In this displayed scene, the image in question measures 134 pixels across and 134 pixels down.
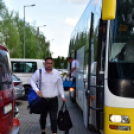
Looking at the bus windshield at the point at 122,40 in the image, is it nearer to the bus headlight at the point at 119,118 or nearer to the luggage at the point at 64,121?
the bus headlight at the point at 119,118

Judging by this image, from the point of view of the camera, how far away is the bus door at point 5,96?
13.7 ft

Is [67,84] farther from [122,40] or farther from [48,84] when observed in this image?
[122,40]

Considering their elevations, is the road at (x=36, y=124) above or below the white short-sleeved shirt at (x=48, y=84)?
below

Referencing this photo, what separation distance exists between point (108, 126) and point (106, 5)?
6.83ft

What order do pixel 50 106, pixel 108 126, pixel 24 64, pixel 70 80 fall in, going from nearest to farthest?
pixel 108 126
pixel 50 106
pixel 70 80
pixel 24 64

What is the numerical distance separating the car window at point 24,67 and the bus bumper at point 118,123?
398 inches

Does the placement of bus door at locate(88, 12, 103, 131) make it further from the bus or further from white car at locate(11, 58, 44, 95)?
white car at locate(11, 58, 44, 95)

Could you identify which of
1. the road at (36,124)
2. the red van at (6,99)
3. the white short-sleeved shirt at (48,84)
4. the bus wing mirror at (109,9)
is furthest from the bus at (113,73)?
the road at (36,124)

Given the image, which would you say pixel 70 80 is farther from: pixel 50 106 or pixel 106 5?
pixel 106 5

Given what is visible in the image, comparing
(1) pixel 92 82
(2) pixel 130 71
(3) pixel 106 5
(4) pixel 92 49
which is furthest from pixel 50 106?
(3) pixel 106 5

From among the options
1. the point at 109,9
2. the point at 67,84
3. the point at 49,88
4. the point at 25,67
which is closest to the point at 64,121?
the point at 49,88

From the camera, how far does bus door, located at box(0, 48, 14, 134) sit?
13.7 feet

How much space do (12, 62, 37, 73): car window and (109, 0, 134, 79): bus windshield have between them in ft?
32.7

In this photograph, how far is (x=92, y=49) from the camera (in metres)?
5.66
